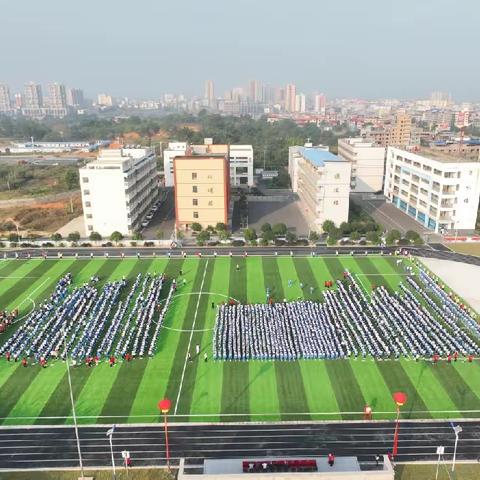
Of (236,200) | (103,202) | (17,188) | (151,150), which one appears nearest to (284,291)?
(103,202)

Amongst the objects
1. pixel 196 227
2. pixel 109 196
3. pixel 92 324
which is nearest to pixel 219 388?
pixel 92 324

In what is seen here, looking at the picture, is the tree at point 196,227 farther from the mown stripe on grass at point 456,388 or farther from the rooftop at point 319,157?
the mown stripe on grass at point 456,388

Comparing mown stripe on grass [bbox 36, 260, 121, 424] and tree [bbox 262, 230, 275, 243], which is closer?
mown stripe on grass [bbox 36, 260, 121, 424]

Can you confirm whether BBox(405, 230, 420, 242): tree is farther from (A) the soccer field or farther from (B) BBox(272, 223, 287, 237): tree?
(A) the soccer field

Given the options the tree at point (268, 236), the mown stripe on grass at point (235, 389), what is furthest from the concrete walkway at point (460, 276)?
the mown stripe on grass at point (235, 389)

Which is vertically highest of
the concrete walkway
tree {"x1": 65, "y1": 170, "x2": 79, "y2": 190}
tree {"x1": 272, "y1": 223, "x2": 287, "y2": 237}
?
tree {"x1": 65, "y1": 170, "x2": 79, "y2": 190}

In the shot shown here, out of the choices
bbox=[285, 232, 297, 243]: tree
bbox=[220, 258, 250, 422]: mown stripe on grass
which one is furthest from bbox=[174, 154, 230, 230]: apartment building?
bbox=[220, 258, 250, 422]: mown stripe on grass

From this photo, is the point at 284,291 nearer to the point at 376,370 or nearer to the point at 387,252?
Answer: the point at 376,370
